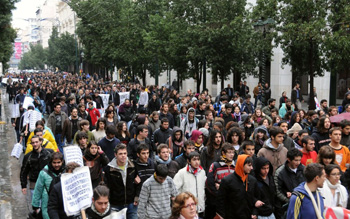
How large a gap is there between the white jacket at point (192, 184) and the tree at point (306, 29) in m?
12.8

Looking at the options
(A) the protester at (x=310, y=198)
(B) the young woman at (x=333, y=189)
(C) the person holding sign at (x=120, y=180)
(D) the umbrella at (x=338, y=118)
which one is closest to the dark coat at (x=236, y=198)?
(B) the young woman at (x=333, y=189)

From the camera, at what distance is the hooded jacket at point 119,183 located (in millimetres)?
7461

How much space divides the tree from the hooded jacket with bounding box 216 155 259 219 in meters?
13.1

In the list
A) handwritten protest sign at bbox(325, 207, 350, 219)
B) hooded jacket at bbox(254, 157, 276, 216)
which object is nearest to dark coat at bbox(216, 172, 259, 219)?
hooded jacket at bbox(254, 157, 276, 216)

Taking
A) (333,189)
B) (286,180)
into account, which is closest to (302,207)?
(333,189)

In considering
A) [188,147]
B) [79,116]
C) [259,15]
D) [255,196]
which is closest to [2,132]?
[79,116]

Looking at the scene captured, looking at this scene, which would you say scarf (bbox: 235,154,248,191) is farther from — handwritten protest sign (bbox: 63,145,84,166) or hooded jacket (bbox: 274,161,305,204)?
handwritten protest sign (bbox: 63,145,84,166)

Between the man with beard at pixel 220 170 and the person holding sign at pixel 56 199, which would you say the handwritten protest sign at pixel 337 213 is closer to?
the man with beard at pixel 220 170

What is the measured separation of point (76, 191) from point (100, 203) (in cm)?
37

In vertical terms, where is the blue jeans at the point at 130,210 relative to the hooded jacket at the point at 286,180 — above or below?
below

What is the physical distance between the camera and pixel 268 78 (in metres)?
35.2

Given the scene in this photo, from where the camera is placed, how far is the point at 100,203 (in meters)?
5.68

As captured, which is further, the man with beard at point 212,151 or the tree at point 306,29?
the tree at point 306,29

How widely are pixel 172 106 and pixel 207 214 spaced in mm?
7037
